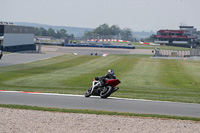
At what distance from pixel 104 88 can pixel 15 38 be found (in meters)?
78.6

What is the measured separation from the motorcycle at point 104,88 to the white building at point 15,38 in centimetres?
6798

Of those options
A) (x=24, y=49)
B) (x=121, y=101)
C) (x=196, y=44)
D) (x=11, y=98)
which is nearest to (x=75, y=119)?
(x=121, y=101)

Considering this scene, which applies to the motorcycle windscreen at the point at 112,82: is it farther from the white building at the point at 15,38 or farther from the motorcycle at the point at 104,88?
the white building at the point at 15,38

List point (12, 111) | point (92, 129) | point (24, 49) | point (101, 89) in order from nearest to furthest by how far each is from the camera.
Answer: point (92, 129) < point (12, 111) < point (101, 89) < point (24, 49)

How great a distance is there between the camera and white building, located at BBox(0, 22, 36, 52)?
275 ft

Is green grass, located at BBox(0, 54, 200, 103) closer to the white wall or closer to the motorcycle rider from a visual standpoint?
the motorcycle rider

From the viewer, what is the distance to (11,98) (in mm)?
17984

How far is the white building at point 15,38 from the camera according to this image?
3302 inches

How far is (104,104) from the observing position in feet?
54.5

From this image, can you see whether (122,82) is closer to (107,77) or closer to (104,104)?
(107,77)

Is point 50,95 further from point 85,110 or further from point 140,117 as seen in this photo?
point 140,117

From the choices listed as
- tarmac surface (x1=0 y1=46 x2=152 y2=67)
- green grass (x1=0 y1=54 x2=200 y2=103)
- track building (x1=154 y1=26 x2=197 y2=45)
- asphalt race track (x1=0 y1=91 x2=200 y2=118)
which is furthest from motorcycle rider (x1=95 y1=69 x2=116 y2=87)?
track building (x1=154 y1=26 x2=197 y2=45)

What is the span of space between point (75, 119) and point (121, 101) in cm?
530

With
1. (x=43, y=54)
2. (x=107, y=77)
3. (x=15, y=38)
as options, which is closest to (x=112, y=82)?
(x=107, y=77)
